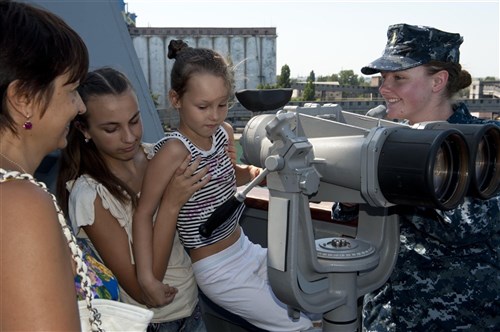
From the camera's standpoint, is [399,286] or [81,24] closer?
[399,286]

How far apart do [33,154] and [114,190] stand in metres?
0.66

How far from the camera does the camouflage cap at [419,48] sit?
1.78 metres

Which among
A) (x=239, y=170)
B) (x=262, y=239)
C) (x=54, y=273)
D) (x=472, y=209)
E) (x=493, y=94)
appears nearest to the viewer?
(x=54, y=273)

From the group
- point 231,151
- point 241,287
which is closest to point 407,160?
point 241,287

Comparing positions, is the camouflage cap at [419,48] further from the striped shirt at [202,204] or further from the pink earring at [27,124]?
the pink earring at [27,124]

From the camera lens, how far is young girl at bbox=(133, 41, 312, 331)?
5.67ft

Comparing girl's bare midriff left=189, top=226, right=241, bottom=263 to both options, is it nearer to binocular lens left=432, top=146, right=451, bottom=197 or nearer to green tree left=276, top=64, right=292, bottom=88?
binocular lens left=432, top=146, right=451, bottom=197

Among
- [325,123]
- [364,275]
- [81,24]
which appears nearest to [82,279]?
[325,123]

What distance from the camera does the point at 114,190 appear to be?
5.58 feet

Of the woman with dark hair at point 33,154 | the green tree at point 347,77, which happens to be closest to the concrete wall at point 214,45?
the green tree at point 347,77

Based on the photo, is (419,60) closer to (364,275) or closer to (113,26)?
(364,275)

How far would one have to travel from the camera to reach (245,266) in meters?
1.84

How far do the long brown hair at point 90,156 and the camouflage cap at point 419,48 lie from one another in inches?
36.4

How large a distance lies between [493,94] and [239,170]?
4091 centimetres
